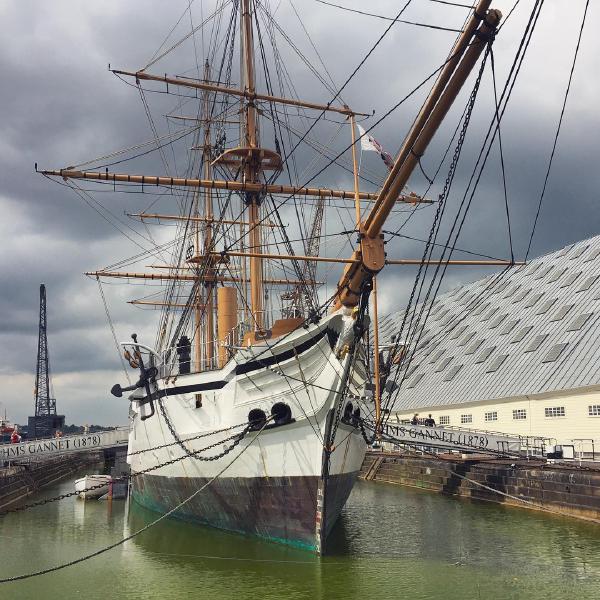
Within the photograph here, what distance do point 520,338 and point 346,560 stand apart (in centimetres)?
2579

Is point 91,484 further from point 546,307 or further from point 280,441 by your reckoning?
point 546,307

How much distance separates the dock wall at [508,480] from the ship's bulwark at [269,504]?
19.6 feet

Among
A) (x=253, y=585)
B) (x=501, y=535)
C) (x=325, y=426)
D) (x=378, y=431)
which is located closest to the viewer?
(x=253, y=585)

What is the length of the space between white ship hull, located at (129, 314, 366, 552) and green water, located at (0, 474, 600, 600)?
82 cm

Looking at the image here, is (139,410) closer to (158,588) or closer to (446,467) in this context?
(158,588)

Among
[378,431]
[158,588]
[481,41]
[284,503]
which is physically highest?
[481,41]

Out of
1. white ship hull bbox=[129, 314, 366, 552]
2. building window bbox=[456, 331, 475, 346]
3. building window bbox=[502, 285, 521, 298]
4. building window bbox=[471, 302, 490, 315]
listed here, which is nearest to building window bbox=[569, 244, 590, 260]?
building window bbox=[502, 285, 521, 298]

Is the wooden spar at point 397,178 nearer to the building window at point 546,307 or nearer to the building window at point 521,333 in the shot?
the building window at point 521,333

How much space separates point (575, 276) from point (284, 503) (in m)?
29.9

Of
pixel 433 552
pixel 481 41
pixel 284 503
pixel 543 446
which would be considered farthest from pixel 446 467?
pixel 481 41

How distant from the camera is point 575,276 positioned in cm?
3988

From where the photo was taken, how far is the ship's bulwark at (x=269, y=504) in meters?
16.4

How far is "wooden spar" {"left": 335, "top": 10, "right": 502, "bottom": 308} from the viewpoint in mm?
11805

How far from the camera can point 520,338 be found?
3850cm
